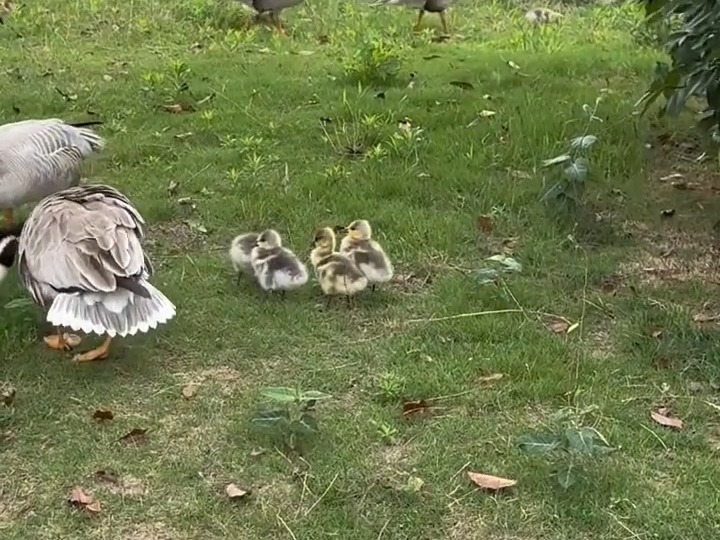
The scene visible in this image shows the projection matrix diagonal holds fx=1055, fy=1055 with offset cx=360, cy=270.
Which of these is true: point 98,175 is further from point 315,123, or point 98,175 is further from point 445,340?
point 445,340

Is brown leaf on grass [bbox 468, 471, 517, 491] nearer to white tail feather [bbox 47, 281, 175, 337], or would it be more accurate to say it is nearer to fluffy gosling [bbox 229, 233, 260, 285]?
white tail feather [bbox 47, 281, 175, 337]

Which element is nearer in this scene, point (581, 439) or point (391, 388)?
point (581, 439)

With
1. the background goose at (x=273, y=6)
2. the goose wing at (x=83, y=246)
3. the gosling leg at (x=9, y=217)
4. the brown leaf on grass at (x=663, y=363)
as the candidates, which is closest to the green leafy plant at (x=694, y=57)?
the brown leaf on grass at (x=663, y=363)

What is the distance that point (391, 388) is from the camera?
4.02 meters

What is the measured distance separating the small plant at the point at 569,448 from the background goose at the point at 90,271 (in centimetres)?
151

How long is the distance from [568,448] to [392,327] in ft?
4.25

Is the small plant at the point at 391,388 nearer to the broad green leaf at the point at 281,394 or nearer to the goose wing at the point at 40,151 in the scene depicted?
the broad green leaf at the point at 281,394

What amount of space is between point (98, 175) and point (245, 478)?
3266mm

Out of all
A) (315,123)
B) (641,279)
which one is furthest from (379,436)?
(315,123)

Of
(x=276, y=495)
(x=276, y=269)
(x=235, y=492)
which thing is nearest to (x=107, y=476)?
(x=235, y=492)

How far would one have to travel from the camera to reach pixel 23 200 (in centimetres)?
529

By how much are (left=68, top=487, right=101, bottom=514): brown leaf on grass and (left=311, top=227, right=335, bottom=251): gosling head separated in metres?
1.85

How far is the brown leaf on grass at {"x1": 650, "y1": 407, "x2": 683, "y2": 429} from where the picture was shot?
383 cm

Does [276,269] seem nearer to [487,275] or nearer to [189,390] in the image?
[189,390]
